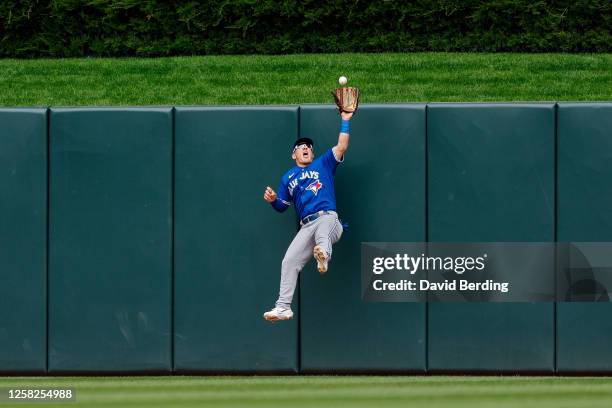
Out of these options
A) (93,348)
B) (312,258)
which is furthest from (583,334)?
(93,348)

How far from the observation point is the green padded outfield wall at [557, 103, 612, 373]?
9.07m

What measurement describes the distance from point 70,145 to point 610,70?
21.8ft

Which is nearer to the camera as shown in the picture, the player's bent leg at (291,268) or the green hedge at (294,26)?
the player's bent leg at (291,268)

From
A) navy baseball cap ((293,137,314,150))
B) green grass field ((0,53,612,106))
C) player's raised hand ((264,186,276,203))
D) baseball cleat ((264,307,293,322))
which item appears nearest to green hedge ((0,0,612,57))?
green grass field ((0,53,612,106))

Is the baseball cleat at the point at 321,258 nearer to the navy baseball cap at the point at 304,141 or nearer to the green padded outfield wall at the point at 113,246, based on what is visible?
the navy baseball cap at the point at 304,141

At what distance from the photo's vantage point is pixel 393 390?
28.8 ft

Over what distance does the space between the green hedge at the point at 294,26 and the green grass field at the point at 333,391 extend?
5.97 metres

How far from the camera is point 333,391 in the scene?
28.7 ft

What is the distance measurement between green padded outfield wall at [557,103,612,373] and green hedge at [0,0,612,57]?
4.85 m

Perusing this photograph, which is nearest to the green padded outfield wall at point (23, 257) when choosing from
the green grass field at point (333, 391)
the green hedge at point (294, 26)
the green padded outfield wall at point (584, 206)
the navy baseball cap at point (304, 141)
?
the green grass field at point (333, 391)

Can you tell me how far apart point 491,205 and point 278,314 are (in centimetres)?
204

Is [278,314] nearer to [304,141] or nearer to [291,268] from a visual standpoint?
[291,268]

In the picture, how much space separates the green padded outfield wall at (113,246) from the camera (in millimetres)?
9281

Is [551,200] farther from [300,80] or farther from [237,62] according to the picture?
[237,62]
